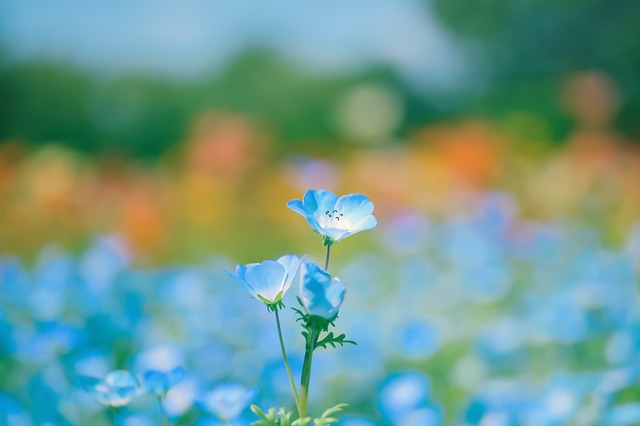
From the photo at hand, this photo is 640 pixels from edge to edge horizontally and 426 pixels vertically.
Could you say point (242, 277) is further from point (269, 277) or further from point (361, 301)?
point (361, 301)

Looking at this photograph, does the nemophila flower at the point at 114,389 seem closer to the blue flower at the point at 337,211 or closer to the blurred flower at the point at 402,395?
the blue flower at the point at 337,211

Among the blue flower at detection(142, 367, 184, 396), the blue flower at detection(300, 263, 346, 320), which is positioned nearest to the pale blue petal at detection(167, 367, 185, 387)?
the blue flower at detection(142, 367, 184, 396)

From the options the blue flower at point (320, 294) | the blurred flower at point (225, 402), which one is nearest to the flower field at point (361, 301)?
the blurred flower at point (225, 402)

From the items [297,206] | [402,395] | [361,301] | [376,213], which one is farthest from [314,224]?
[376,213]

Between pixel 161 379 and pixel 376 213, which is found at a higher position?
pixel 376 213

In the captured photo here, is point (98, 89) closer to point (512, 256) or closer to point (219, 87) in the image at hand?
point (219, 87)

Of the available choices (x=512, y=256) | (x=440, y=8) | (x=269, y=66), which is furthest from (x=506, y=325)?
(x=440, y=8)

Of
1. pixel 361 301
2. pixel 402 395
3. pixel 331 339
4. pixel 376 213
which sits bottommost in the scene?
pixel 331 339

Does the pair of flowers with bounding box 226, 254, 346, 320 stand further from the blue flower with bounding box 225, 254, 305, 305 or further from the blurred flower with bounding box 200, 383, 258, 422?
the blurred flower with bounding box 200, 383, 258, 422
